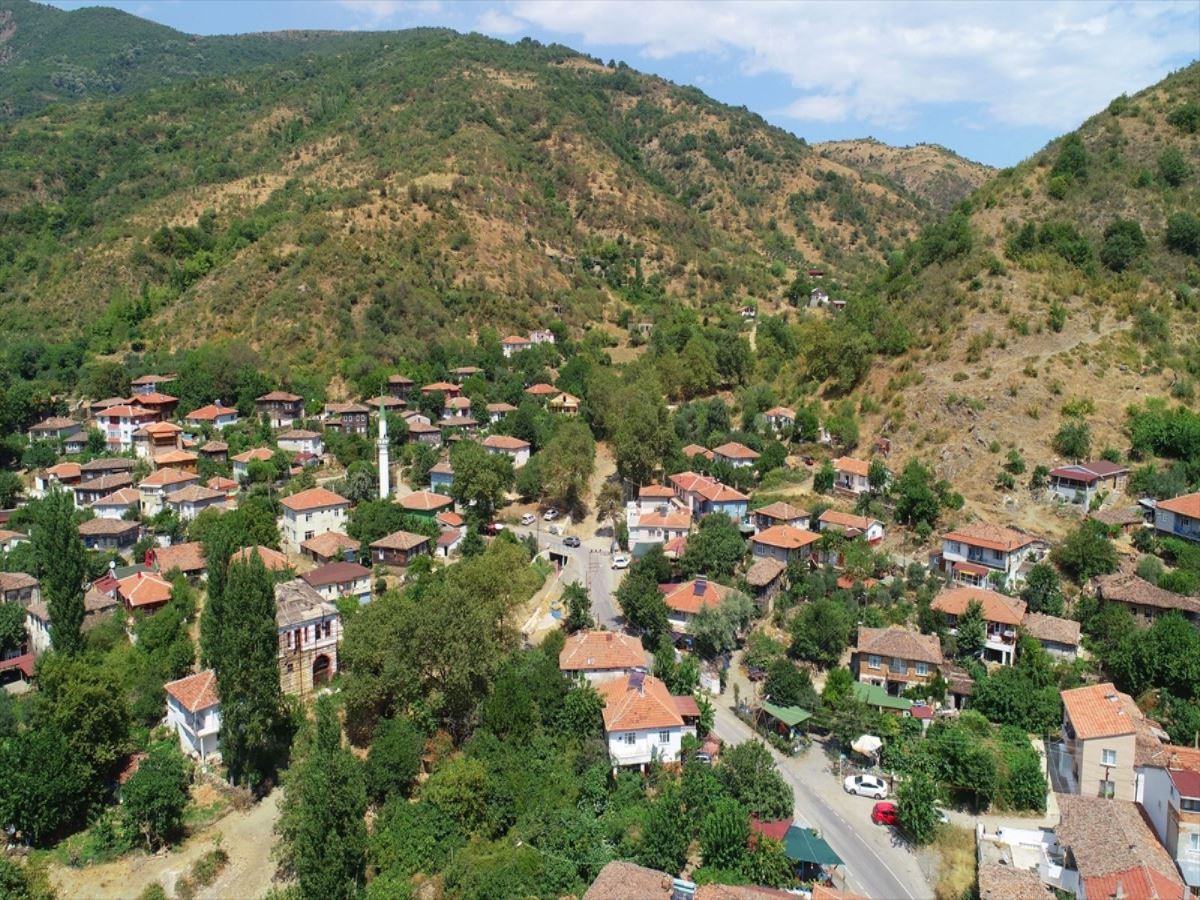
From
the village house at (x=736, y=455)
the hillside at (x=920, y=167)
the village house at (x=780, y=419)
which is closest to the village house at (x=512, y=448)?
the village house at (x=736, y=455)

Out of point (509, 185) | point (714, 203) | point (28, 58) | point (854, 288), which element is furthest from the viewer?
point (28, 58)

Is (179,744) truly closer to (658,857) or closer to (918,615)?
(658,857)

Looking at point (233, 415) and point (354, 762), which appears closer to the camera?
point (354, 762)

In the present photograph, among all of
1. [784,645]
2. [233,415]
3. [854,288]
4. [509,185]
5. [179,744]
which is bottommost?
[179,744]

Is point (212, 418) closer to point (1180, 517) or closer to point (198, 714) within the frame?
point (198, 714)

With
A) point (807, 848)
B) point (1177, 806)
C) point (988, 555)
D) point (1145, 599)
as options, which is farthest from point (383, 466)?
point (1177, 806)

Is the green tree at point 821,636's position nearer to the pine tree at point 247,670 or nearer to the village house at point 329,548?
the pine tree at point 247,670

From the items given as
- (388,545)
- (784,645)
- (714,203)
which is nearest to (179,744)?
(388,545)
